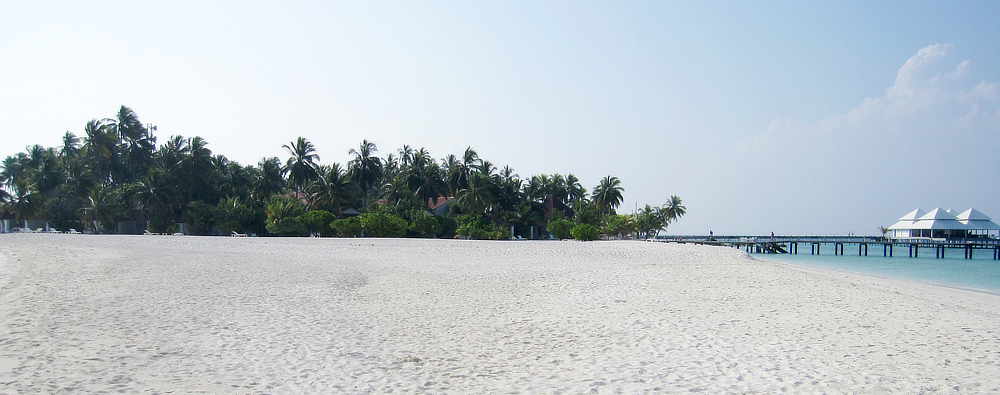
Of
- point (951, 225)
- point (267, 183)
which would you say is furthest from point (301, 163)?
point (951, 225)

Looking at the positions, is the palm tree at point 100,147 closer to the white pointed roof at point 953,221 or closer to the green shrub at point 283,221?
the green shrub at point 283,221

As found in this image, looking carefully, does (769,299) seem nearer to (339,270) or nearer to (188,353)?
(188,353)

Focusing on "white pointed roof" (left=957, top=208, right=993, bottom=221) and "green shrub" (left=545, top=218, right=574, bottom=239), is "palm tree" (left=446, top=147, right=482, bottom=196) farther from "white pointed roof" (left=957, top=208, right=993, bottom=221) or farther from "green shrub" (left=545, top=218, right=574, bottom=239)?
"white pointed roof" (left=957, top=208, right=993, bottom=221)

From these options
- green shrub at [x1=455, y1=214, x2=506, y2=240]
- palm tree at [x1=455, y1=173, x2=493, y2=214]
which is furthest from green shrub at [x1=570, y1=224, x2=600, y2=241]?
palm tree at [x1=455, y1=173, x2=493, y2=214]

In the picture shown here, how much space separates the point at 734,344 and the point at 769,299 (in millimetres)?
4586

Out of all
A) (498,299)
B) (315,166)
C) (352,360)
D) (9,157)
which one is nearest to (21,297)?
(352,360)

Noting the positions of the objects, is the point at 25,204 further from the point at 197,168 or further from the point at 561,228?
the point at 561,228

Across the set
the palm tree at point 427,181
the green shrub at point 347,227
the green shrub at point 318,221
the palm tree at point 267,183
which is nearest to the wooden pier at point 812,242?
the palm tree at point 427,181

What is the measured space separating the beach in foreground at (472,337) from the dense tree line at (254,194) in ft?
108

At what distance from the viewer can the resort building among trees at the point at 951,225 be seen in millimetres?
64062

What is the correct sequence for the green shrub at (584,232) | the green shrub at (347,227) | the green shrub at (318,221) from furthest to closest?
the green shrub at (584,232)
the green shrub at (318,221)
the green shrub at (347,227)

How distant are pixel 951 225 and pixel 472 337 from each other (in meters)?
77.1

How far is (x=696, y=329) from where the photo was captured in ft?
27.2

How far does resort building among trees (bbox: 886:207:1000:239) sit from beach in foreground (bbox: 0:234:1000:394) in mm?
66375
